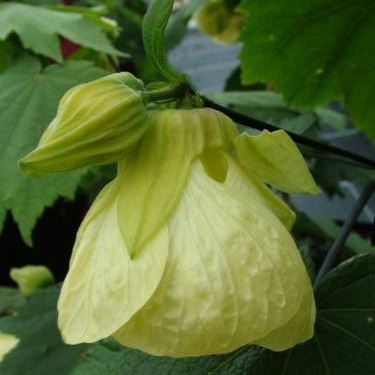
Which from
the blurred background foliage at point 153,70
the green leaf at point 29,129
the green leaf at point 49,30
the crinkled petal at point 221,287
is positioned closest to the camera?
the crinkled petal at point 221,287

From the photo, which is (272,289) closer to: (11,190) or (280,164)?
(280,164)

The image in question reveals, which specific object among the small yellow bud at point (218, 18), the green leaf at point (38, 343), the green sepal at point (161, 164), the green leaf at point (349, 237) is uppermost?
the green sepal at point (161, 164)

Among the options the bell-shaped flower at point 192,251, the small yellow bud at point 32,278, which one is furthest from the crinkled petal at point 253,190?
the small yellow bud at point 32,278

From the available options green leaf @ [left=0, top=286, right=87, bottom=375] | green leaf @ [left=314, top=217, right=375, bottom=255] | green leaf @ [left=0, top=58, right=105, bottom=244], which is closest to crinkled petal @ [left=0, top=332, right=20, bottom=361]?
green leaf @ [left=0, top=286, right=87, bottom=375]

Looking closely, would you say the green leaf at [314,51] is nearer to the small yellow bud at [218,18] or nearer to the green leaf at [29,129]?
the green leaf at [29,129]

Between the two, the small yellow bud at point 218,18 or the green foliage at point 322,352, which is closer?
the green foliage at point 322,352

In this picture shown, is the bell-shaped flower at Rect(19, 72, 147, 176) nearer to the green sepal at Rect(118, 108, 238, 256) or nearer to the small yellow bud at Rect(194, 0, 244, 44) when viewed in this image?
the green sepal at Rect(118, 108, 238, 256)
